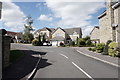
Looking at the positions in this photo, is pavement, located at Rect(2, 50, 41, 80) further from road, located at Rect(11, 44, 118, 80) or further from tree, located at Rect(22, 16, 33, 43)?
tree, located at Rect(22, 16, 33, 43)

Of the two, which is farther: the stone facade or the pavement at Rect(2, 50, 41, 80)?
the stone facade

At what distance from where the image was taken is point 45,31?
76.8 metres

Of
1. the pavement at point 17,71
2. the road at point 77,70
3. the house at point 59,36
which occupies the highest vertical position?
the house at point 59,36

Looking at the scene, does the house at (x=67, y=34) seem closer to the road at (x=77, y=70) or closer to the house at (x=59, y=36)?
the house at (x=59, y=36)

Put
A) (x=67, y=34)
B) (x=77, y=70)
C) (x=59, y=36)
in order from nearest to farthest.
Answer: (x=77, y=70) < (x=59, y=36) < (x=67, y=34)

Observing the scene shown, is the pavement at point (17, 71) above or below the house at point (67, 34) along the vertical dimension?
below

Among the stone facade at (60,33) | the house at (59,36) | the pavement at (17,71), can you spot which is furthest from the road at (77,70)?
the stone facade at (60,33)

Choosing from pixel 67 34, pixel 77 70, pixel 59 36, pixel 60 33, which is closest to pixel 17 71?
pixel 77 70

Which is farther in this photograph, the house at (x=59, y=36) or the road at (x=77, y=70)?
the house at (x=59, y=36)

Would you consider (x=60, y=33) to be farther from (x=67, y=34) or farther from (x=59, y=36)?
(x=67, y=34)

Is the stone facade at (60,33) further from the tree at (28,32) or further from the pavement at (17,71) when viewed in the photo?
the pavement at (17,71)

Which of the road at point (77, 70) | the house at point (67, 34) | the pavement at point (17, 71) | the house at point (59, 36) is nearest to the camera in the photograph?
the pavement at point (17, 71)

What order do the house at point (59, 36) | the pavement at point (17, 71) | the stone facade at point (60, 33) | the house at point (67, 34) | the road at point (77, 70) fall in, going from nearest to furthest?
the pavement at point (17, 71) → the road at point (77, 70) → the house at point (59, 36) → the house at point (67, 34) → the stone facade at point (60, 33)

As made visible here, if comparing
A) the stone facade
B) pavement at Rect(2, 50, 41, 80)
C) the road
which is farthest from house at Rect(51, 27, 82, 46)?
pavement at Rect(2, 50, 41, 80)
